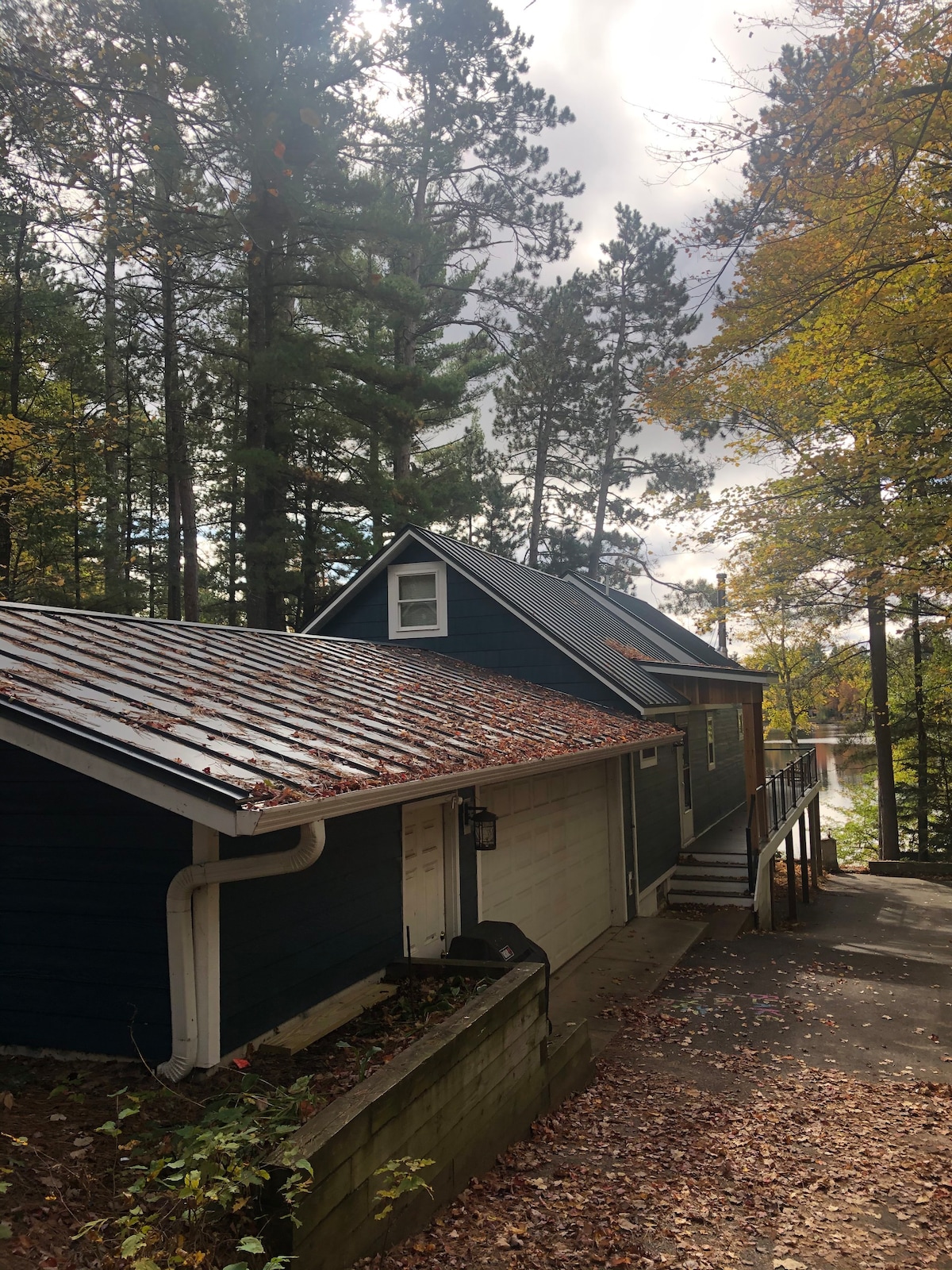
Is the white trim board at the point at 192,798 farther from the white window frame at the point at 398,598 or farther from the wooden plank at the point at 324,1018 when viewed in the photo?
the white window frame at the point at 398,598

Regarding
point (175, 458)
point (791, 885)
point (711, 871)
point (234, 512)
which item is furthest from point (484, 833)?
point (234, 512)

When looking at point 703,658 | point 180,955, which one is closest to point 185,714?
point 180,955

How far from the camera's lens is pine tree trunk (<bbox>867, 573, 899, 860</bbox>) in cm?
2269

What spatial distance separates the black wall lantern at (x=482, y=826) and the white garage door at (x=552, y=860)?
32 centimetres

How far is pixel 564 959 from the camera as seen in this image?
11.6 meters

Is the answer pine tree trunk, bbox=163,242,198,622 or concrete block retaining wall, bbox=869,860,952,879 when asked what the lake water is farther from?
pine tree trunk, bbox=163,242,198,622

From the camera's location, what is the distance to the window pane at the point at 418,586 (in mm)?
14984

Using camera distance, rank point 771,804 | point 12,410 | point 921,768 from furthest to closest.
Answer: point 921,768
point 12,410
point 771,804

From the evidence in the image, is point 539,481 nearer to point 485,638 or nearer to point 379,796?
point 485,638

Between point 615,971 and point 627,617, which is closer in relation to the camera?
point 615,971

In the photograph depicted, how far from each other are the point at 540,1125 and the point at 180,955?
9.25 feet

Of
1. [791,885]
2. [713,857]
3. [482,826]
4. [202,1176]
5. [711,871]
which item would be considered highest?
[482,826]

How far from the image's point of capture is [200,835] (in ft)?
17.3

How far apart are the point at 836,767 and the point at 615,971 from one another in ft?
108
